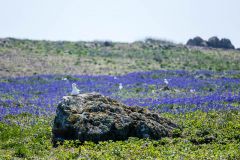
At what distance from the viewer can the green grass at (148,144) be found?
468 inches

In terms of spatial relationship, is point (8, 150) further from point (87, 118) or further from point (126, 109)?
point (126, 109)

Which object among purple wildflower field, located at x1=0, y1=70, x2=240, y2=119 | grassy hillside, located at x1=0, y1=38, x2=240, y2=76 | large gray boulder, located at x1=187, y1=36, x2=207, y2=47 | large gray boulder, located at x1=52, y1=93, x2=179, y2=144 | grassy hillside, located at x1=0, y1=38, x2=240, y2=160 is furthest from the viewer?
large gray boulder, located at x1=187, y1=36, x2=207, y2=47

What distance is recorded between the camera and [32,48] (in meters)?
57.6

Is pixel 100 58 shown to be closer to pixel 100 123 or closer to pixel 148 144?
Result: pixel 100 123

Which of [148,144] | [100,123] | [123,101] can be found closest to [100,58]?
[123,101]

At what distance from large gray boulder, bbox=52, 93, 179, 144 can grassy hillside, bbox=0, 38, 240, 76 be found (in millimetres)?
27541

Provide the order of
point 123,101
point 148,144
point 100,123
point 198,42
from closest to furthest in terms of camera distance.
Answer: point 148,144 → point 100,123 → point 123,101 → point 198,42

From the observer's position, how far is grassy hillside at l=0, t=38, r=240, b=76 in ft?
152

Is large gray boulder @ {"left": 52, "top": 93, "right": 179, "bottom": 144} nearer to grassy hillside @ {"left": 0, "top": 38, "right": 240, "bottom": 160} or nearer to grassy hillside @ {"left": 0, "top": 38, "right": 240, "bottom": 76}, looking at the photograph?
grassy hillside @ {"left": 0, "top": 38, "right": 240, "bottom": 160}

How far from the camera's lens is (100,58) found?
177 ft

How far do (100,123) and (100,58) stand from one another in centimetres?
3996

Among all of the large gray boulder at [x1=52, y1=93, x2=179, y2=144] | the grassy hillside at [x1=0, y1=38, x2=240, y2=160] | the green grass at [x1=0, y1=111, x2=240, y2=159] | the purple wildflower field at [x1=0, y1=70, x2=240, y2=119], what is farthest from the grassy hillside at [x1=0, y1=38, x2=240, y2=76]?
the large gray boulder at [x1=52, y1=93, x2=179, y2=144]

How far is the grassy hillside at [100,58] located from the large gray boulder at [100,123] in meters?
27.5

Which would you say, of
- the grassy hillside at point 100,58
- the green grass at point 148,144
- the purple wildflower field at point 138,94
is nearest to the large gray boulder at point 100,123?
the green grass at point 148,144
